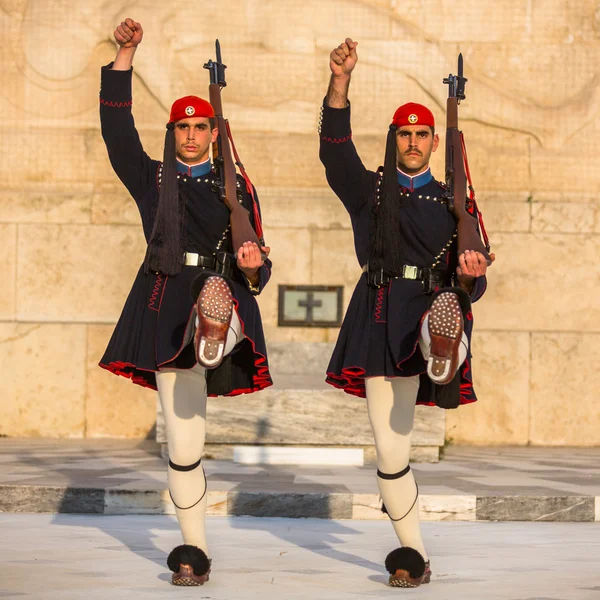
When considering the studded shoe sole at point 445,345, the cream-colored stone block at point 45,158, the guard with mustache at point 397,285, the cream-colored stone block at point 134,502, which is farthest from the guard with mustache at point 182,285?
the cream-colored stone block at point 45,158

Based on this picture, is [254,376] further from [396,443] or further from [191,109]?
[191,109]

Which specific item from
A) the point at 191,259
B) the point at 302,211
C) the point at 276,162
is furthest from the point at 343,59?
the point at 276,162

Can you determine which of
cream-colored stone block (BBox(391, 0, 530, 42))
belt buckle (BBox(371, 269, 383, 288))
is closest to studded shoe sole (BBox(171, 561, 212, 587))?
belt buckle (BBox(371, 269, 383, 288))

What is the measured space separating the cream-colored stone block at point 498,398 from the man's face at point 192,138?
538 centimetres

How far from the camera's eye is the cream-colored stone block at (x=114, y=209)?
10398 mm

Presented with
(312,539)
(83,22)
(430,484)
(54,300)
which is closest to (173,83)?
(83,22)

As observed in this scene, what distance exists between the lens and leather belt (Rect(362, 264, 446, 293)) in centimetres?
519

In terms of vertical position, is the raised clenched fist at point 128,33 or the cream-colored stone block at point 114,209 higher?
the raised clenched fist at point 128,33

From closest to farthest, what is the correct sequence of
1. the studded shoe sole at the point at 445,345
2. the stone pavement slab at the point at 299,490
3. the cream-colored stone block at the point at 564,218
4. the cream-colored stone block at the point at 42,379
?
the studded shoe sole at the point at 445,345 → the stone pavement slab at the point at 299,490 → the cream-colored stone block at the point at 42,379 → the cream-colored stone block at the point at 564,218

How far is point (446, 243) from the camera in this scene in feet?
17.1

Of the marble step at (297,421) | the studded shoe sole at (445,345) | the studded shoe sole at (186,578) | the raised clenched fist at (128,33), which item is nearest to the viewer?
the studded shoe sole at (445,345)

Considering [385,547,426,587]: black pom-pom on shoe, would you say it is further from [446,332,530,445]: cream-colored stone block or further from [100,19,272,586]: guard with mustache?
[446,332,530,445]: cream-colored stone block

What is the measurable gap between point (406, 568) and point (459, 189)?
4.90 feet

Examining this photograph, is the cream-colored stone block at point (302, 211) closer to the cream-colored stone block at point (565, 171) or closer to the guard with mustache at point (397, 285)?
the cream-colored stone block at point (565, 171)
